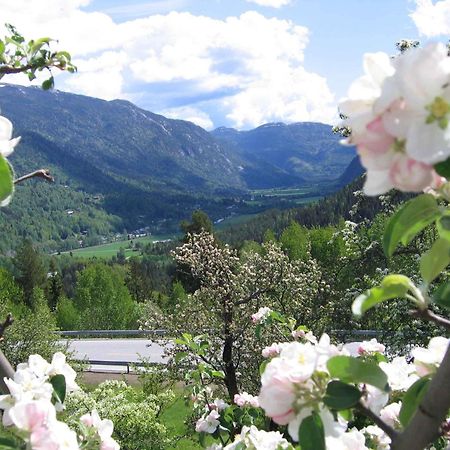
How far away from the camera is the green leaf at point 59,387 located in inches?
56.0

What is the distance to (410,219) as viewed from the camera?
87 cm

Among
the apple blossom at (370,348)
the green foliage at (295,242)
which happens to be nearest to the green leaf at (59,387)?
the apple blossom at (370,348)

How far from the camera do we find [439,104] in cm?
76

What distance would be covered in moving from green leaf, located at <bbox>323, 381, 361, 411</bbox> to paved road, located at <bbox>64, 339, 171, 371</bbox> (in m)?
23.3

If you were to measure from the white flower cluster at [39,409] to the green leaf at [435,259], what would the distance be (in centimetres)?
81

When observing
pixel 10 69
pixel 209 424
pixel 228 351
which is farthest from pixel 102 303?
pixel 10 69

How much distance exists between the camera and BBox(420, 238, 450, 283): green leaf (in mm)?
903

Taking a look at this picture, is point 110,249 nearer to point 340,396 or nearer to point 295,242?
point 295,242

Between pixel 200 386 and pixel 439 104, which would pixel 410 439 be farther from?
pixel 200 386

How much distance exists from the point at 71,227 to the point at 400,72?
200 m

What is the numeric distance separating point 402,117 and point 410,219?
180 mm

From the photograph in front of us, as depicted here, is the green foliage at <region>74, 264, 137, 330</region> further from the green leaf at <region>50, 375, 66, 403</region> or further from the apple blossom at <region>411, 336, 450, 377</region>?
the apple blossom at <region>411, 336, 450, 377</region>

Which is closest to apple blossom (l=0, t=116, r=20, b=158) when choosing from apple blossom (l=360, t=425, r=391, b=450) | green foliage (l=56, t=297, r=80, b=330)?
apple blossom (l=360, t=425, r=391, b=450)

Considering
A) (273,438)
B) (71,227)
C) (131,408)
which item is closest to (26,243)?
(131,408)
